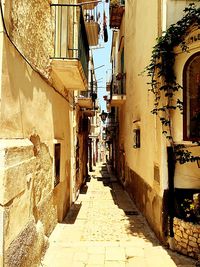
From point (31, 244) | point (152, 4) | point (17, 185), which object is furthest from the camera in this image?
point (152, 4)

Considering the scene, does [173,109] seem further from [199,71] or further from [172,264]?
[172,264]

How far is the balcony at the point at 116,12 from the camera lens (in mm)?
15078

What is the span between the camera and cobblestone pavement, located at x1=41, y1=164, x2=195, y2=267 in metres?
5.23

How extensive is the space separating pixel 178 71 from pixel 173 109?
818mm

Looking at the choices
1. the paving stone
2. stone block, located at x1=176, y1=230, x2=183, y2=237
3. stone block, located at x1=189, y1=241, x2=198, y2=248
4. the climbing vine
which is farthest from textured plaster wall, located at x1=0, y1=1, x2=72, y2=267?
stone block, located at x1=189, y1=241, x2=198, y2=248

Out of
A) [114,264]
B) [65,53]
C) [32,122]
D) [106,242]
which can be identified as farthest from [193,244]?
[65,53]

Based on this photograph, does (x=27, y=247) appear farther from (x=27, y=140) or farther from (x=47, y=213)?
(x=47, y=213)

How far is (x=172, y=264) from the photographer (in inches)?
201

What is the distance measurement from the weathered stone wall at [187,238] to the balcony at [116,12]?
1271 cm

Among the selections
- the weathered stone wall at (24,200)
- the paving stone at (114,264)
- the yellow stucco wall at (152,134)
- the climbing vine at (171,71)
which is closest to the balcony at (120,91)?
the yellow stucco wall at (152,134)

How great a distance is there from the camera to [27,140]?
4.55m

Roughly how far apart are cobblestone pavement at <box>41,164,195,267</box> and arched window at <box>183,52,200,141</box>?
2.44m

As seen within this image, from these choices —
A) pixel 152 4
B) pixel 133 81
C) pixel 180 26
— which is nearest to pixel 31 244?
pixel 180 26

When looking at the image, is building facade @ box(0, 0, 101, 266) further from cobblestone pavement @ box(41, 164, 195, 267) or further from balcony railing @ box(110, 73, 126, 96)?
balcony railing @ box(110, 73, 126, 96)
